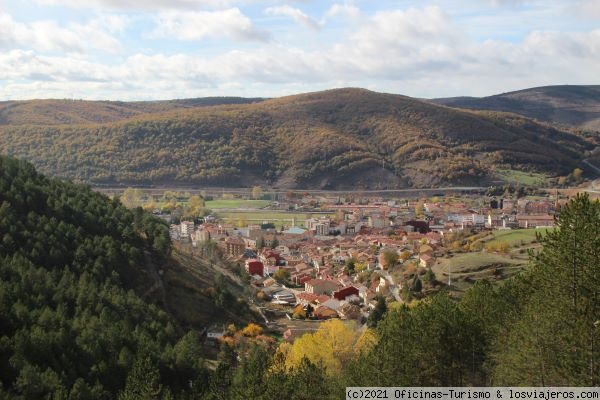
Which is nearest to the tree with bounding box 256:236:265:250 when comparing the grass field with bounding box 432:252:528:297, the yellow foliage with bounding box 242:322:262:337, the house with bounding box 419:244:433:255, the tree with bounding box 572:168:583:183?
the house with bounding box 419:244:433:255

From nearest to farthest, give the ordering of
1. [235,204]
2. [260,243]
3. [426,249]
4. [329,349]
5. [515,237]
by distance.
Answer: [329,349] → [426,249] → [515,237] → [260,243] → [235,204]

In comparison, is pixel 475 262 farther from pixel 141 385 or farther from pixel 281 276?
pixel 141 385

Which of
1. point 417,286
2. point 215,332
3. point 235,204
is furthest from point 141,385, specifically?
point 235,204

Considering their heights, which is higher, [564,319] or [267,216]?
[564,319]

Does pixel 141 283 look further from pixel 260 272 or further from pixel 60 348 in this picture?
pixel 260 272

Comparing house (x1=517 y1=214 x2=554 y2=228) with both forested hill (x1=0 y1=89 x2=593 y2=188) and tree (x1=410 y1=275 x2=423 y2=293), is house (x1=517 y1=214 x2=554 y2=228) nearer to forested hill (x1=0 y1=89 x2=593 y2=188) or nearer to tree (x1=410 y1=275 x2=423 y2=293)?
tree (x1=410 y1=275 x2=423 y2=293)

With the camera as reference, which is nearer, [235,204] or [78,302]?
[78,302]
